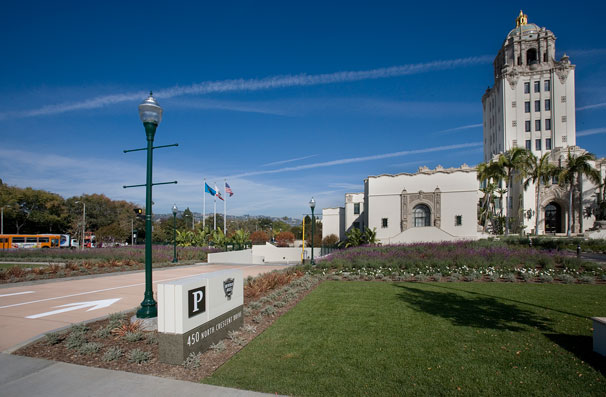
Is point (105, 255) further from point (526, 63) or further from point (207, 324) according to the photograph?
point (526, 63)

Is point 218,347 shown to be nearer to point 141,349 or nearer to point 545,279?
point 141,349

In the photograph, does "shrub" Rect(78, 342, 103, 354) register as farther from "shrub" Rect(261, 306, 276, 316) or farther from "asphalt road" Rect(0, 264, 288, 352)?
"shrub" Rect(261, 306, 276, 316)

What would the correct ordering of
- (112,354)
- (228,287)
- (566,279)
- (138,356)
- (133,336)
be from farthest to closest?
1. (566,279)
2. (228,287)
3. (133,336)
4. (112,354)
5. (138,356)

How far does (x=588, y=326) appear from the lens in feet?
21.7

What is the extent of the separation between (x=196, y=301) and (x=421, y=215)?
3725 cm

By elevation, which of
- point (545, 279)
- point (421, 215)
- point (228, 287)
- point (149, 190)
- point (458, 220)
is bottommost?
point (545, 279)

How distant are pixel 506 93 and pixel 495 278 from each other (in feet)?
194

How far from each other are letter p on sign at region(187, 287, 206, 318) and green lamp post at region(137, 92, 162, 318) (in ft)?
5.50

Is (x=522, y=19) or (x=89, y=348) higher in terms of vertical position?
(x=522, y=19)

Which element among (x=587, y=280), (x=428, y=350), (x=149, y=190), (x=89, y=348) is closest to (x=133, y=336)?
(x=89, y=348)

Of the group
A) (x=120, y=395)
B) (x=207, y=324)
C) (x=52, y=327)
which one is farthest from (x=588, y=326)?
(x=52, y=327)

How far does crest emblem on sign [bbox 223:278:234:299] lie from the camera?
6.16m

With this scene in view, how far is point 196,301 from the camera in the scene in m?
5.23

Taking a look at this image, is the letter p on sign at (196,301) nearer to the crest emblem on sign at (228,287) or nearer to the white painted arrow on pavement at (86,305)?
the crest emblem on sign at (228,287)
